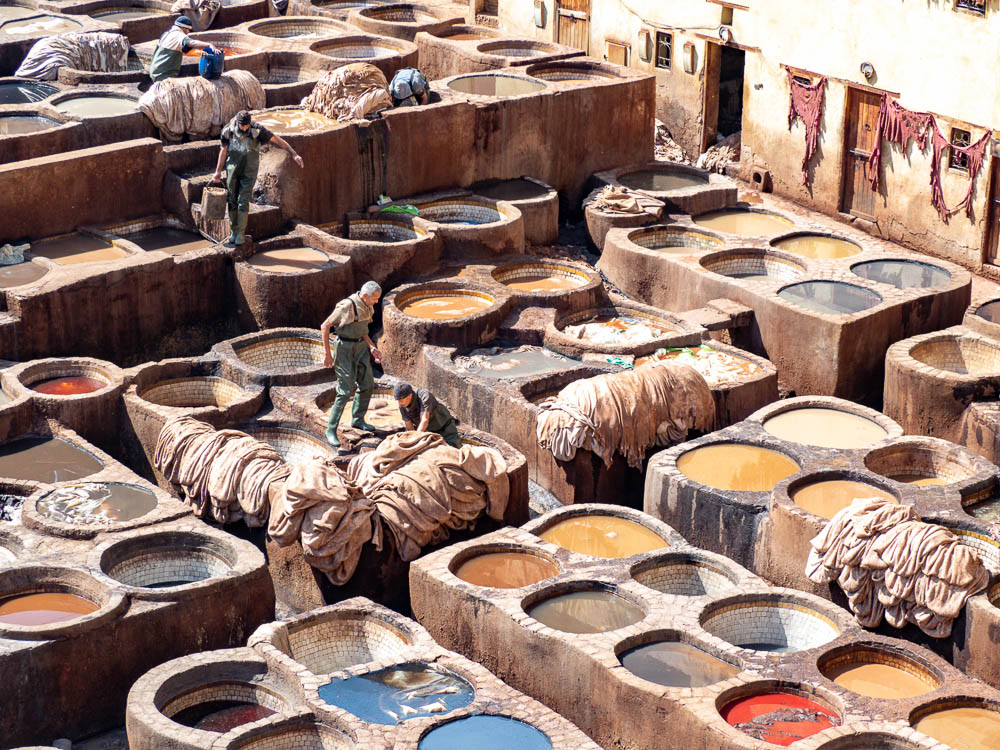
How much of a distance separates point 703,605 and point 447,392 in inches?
191

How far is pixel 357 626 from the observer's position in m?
12.9

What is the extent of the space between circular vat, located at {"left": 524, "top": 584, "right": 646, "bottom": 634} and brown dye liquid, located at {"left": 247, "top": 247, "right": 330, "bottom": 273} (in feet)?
21.0

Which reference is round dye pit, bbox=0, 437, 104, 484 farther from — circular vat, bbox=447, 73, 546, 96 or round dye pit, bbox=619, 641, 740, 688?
circular vat, bbox=447, 73, 546, 96

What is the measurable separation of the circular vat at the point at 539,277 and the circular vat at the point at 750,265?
1.55 metres

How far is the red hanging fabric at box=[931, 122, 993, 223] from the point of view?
65.7 feet

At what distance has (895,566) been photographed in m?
12.8

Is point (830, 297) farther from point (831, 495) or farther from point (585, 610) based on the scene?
point (585, 610)

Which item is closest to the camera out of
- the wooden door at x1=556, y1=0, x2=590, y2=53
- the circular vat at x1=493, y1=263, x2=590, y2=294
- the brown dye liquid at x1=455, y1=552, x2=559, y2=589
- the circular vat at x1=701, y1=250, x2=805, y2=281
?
the brown dye liquid at x1=455, y1=552, x2=559, y2=589

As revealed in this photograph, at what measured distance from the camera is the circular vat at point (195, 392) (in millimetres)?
16422

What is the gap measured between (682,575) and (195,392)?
5.75 m

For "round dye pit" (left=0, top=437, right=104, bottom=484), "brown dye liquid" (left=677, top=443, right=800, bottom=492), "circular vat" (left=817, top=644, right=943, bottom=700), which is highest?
"round dye pit" (left=0, top=437, right=104, bottom=484)

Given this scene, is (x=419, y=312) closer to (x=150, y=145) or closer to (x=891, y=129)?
(x=150, y=145)

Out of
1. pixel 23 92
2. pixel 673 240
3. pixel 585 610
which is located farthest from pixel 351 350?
pixel 23 92

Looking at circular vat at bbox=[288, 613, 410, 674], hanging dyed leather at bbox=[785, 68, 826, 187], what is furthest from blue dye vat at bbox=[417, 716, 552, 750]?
hanging dyed leather at bbox=[785, 68, 826, 187]
